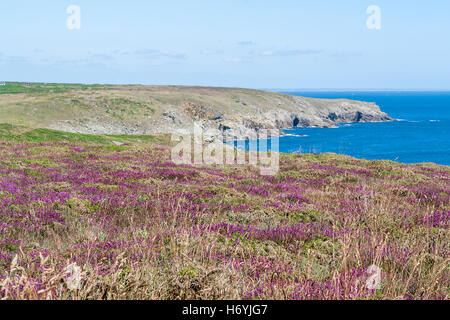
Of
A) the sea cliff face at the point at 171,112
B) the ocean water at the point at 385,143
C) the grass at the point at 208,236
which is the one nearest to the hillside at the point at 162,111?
the sea cliff face at the point at 171,112

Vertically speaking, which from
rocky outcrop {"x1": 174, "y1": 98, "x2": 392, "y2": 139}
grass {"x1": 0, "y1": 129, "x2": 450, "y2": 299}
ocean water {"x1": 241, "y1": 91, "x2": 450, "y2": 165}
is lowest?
ocean water {"x1": 241, "y1": 91, "x2": 450, "y2": 165}

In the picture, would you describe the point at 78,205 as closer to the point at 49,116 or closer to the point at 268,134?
the point at 49,116

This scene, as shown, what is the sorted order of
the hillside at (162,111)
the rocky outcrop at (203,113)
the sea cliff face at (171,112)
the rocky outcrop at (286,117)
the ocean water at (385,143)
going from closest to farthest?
1. the hillside at (162,111)
2. the sea cliff face at (171,112)
3. the ocean water at (385,143)
4. the rocky outcrop at (203,113)
5. the rocky outcrop at (286,117)

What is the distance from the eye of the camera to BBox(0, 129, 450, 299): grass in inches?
148

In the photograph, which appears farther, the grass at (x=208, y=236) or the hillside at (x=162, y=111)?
the hillside at (x=162, y=111)

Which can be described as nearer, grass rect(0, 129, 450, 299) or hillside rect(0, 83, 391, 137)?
grass rect(0, 129, 450, 299)

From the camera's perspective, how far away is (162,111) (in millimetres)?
108188

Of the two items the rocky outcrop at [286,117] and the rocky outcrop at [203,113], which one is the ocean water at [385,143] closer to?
the rocky outcrop at [286,117]

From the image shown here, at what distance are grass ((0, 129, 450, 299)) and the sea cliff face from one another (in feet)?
171

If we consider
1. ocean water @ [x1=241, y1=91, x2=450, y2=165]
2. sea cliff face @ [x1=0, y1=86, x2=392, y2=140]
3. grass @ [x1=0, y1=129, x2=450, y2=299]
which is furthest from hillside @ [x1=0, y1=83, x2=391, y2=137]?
grass @ [x1=0, y1=129, x2=450, y2=299]

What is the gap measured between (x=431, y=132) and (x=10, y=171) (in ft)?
503

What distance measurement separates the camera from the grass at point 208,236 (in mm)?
3766

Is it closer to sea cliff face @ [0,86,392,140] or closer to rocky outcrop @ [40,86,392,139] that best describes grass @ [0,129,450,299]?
sea cliff face @ [0,86,392,140]
